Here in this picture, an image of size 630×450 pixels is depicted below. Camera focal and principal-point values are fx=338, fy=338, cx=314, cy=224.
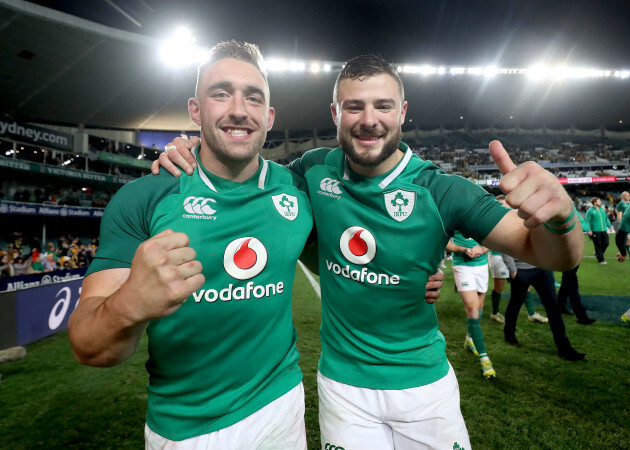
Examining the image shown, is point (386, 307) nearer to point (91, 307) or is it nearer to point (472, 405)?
point (91, 307)

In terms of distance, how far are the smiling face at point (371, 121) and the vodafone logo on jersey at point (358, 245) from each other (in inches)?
14.7

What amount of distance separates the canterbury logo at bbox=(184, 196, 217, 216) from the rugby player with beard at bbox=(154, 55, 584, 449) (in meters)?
0.22

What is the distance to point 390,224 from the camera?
1.87 meters

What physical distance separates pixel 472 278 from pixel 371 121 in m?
4.01

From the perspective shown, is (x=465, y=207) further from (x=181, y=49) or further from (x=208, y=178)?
(x=181, y=49)

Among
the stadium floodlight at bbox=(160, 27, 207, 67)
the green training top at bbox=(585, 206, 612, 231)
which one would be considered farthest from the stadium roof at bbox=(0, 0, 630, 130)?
the green training top at bbox=(585, 206, 612, 231)

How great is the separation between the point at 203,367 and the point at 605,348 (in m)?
5.89

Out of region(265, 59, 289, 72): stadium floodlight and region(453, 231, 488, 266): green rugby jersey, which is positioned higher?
region(265, 59, 289, 72): stadium floodlight

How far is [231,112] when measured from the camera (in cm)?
175

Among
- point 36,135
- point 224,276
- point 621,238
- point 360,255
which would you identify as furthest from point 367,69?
point 36,135

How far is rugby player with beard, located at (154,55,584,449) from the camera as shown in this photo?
1807 mm

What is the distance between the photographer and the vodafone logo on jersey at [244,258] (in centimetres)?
163

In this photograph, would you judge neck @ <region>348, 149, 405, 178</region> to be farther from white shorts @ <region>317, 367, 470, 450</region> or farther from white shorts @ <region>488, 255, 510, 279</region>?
white shorts @ <region>488, 255, 510, 279</region>

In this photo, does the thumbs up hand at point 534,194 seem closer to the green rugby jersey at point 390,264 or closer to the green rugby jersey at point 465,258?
the green rugby jersey at point 390,264
